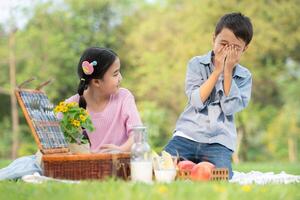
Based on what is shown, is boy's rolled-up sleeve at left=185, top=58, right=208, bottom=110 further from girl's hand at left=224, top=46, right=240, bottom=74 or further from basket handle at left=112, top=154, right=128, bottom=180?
basket handle at left=112, top=154, right=128, bottom=180

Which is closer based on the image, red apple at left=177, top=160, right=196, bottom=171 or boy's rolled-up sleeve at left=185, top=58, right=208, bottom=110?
red apple at left=177, top=160, right=196, bottom=171

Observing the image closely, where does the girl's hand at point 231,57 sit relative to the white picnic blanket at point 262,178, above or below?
above

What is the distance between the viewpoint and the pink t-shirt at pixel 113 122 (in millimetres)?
4816

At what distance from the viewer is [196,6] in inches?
891

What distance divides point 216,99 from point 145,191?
187 centimetres

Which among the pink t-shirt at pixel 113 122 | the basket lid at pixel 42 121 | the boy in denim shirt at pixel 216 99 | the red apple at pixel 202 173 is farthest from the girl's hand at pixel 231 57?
the basket lid at pixel 42 121

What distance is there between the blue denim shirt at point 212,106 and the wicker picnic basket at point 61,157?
1.00 m

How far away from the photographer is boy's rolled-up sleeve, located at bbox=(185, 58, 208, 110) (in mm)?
4852

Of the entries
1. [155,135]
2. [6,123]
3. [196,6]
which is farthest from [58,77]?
[196,6]

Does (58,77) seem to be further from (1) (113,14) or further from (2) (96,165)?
(2) (96,165)

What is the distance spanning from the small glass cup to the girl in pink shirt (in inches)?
23.2

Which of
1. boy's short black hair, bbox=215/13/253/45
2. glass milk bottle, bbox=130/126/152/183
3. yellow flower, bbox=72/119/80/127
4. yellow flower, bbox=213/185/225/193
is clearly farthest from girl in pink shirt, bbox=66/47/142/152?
yellow flower, bbox=213/185/225/193

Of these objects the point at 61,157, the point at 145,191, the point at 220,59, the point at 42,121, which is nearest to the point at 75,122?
the point at 42,121

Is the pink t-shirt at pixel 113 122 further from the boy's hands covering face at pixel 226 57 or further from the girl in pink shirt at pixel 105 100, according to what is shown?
the boy's hands covering face at pixel 226 57
